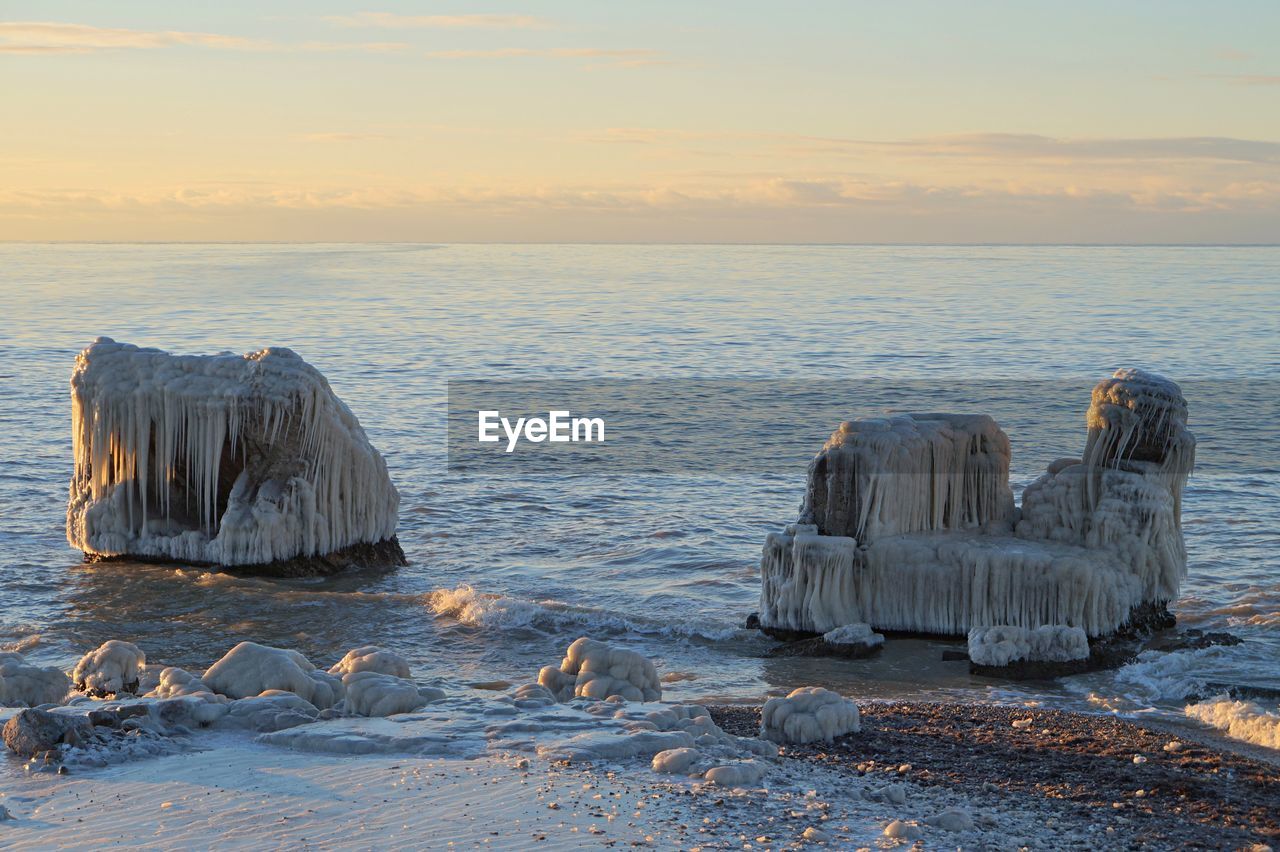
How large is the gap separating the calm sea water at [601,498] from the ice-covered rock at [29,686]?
10.4ft

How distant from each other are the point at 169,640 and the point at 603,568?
332 inches

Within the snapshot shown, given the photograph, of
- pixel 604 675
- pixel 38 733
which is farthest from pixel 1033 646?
pixel 38 733

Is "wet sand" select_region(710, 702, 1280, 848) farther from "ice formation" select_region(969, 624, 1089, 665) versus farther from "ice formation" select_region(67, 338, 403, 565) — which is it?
"ice formation" select_region(67, 338, 403, 565)

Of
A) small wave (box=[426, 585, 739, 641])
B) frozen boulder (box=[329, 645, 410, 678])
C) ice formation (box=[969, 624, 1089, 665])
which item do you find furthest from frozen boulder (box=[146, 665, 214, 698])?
ice formation (box=[969, 624, 1089, 665])

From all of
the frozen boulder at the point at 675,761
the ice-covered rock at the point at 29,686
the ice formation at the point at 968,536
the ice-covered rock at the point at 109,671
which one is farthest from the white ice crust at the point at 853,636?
the ice-covered rock at the point at 29,686

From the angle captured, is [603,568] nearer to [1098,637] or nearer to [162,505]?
[162,505]

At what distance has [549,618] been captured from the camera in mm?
22812

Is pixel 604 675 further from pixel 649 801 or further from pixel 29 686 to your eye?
pixel 29 686

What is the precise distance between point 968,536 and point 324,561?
11095 mm

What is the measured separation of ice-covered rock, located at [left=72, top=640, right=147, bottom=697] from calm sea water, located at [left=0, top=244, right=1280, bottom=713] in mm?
2187

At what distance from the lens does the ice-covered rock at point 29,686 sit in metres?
16.8

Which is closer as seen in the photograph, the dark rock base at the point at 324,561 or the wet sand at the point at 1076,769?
the wet sand at the point at 1076,769

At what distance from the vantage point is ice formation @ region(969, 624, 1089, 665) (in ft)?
64.2

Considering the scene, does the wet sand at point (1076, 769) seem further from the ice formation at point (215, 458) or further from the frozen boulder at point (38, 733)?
the ice formation at point (215, 458)
